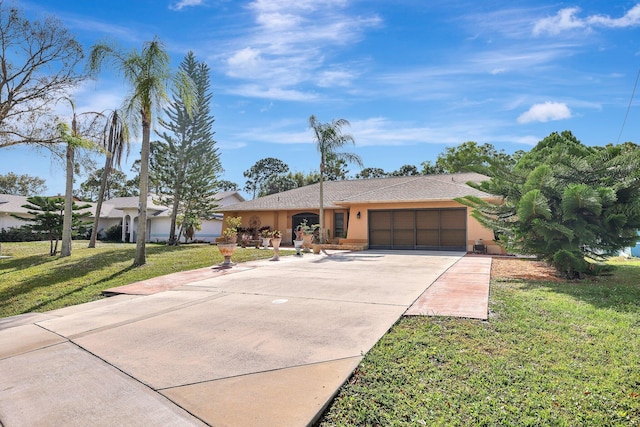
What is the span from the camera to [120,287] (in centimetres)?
838

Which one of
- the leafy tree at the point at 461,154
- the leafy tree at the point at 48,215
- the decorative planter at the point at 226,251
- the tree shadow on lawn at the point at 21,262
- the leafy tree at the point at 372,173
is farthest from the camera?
the leafy tree at the point at 372,173

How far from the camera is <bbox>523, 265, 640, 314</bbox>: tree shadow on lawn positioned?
5910 millimetres

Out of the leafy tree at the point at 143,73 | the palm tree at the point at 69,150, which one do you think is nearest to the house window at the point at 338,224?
the leafy tree at the point at 143,73

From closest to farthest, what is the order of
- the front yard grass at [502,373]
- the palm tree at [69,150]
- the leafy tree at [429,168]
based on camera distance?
the front yard grass at [502,373]
the palm tree at [69,150]
the leafy tree at [429,168]

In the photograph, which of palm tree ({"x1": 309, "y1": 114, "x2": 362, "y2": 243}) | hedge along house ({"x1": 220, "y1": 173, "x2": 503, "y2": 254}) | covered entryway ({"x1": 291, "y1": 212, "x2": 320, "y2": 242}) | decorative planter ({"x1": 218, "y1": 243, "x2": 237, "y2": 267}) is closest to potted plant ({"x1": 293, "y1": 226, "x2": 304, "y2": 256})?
palm tree ({"x1": 309, "y1": 114, "x2": 362, "y2": 243})

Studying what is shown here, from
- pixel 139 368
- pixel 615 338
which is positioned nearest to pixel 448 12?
pixel 615 338

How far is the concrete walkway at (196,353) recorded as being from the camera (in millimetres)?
2791

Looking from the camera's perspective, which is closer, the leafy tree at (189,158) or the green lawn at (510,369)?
the green lawn at (510,369)

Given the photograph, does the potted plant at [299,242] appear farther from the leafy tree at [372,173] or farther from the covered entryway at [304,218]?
the leafy tree at [372,173]

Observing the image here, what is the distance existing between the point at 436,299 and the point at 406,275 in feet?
9.18

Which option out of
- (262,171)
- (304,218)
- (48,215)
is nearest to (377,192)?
(304,218)

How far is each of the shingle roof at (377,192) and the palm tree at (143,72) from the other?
963cm

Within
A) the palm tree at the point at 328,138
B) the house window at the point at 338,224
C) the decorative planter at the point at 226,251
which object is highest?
the palm tree at the point at 328,138

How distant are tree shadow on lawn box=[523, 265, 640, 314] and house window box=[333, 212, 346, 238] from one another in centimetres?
1271
